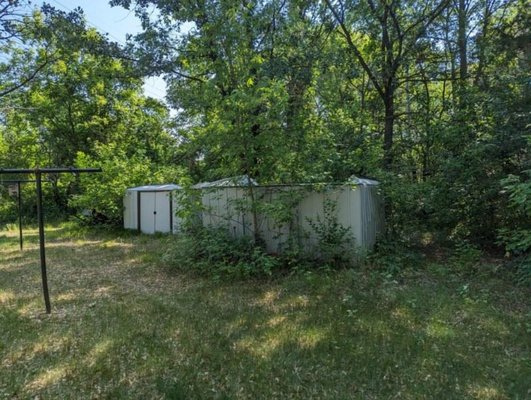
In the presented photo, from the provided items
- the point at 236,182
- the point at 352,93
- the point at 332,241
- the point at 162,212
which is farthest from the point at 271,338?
the point at 352,93

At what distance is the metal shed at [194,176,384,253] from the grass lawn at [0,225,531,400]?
93 centimetres

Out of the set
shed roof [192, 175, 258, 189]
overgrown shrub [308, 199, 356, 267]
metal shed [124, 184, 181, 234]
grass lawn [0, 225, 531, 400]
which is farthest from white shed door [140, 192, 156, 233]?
overgrown shrub [308, 199, 356, 267]

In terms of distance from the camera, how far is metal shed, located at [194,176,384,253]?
5.57m

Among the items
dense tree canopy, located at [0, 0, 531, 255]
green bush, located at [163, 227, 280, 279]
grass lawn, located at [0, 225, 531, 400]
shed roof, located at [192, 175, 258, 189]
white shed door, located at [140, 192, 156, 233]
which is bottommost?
grass lawn, located at [0, 225, 531, 400]

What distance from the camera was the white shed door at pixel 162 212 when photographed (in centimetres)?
976

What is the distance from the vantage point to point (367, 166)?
6.57 m

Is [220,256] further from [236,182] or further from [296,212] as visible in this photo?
[296,212]

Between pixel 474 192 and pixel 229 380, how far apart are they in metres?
5.19

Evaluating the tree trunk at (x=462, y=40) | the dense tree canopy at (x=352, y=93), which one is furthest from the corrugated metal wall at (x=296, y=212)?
the tree trunk at (x=462, y=40)

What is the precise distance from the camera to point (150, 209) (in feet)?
33.1

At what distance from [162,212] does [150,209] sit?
0.44 meters

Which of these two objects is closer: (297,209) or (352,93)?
(297,209)

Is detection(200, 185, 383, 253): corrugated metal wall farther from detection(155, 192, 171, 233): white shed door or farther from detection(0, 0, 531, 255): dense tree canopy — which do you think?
detection(155, 192, 171, 233): white shed door

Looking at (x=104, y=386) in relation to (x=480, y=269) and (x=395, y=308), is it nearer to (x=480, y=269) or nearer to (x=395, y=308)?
(x=395, y=308)
